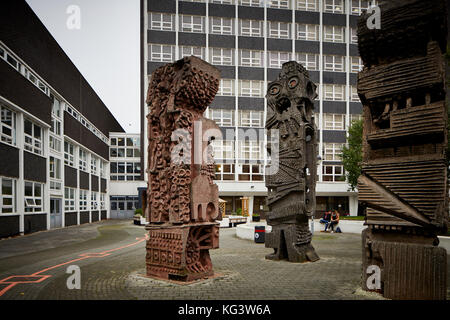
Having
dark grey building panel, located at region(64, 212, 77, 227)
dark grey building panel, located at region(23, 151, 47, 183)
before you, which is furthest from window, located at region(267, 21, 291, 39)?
dark grey building panel, located at region(64, 212, 77, 227)

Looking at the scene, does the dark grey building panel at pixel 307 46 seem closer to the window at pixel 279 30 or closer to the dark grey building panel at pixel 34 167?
the window at pixel 279 30

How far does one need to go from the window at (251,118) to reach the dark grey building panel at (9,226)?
24119mm

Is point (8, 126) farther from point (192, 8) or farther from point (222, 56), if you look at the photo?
point (192, 8)

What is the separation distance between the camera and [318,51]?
3994 cm

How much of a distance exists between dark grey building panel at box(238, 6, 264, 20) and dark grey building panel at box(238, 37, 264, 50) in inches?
95.4

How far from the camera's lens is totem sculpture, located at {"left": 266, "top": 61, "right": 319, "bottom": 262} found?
11.1m

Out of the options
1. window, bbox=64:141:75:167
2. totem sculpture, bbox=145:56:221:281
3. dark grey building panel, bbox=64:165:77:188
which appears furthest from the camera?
window, bbox=64:141:75:167

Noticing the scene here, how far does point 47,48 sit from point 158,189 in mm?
21660

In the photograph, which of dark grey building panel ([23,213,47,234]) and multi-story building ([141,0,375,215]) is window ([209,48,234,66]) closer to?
multi-story building ([141,0,375,215])

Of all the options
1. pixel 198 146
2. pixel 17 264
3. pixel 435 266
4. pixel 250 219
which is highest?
pixel 198 146

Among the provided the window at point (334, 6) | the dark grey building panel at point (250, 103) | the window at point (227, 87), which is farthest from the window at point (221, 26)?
the window at point (334, 6)

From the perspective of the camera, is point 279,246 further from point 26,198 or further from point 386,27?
point 26,198

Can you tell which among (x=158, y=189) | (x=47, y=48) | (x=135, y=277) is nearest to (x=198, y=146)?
(x=158, y=189)

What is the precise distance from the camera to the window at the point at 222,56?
38.2 metres
